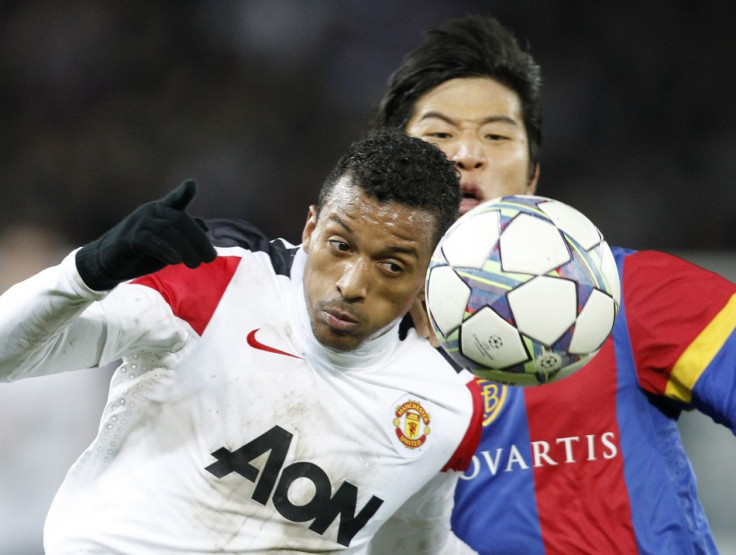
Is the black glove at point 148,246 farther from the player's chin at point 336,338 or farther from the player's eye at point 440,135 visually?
the player's eye at point 440,135

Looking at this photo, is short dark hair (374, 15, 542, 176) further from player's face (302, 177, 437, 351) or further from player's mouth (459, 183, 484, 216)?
player's face (302, 177, 437, 351)

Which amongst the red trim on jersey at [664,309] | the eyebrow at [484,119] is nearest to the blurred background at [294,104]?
the eyebrow at [484,119]

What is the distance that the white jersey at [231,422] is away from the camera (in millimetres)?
2330

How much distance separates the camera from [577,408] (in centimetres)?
312

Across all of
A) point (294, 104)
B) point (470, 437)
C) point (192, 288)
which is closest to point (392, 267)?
point (192, 288)

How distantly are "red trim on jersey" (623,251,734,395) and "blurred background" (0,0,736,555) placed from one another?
11.3ft

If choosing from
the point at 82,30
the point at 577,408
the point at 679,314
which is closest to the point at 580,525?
the point at 577,408

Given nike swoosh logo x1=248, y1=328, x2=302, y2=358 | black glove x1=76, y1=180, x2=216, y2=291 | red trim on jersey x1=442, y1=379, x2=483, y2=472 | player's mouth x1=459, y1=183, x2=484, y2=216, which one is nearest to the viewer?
black glove x1=76, y1=180, x2=216, y2=291

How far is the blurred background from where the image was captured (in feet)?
22.1

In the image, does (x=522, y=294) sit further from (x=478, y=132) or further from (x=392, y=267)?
(x=478, y=132)

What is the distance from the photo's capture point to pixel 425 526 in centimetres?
290

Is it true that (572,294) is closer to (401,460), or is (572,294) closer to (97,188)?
(401,460)

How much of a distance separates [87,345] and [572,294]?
1.14 meters

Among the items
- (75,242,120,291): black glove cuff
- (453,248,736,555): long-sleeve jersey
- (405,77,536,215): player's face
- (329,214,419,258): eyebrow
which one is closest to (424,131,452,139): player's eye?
(405,77,536,215): player's face
